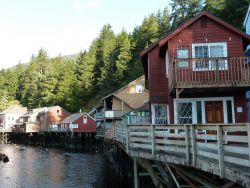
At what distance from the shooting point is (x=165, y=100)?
71.4 feet

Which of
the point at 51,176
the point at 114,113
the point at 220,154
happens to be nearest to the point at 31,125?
the point at 114,113

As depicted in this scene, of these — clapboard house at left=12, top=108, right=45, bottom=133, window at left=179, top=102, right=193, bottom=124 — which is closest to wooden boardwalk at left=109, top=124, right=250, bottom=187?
window at left=179, top=102, right=193, bottom=124

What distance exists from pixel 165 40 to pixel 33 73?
106 meters

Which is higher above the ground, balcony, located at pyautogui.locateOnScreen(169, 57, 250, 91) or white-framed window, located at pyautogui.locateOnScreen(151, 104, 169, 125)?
balcony, located at pyautogui.locateOnScreen(169, 57, 250, 91)

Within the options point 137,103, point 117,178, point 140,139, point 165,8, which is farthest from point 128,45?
point 140,139

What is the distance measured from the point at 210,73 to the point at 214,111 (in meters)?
2.16

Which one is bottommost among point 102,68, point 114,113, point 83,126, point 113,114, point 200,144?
point 200,144

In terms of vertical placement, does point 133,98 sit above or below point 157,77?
above

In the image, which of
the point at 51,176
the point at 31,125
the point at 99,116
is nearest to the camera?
the point at 51,176

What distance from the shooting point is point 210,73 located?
1869 cm

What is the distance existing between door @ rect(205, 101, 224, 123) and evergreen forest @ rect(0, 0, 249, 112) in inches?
1661

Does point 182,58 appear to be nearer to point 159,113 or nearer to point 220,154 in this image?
point 159,113

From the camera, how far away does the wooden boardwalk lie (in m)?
7.85

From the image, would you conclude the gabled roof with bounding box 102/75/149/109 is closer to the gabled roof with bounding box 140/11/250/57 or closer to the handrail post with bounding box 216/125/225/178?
the gabled roof with bounding box 140/11/250/57
